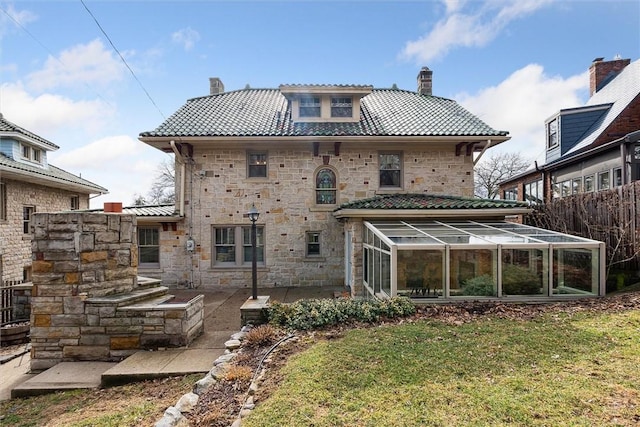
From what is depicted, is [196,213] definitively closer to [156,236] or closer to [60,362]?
[156,236]

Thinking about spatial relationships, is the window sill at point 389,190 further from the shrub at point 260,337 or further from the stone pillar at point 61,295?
the stone pillar at point 61,295

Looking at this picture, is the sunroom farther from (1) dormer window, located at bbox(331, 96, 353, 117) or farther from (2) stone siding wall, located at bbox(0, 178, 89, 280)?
(2) stone siding wall, located at bbox(0, 178, 89, 280)

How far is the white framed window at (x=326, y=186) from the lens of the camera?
10727mm

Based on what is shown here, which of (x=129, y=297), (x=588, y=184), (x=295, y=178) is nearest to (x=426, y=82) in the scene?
(x=588, y=184)

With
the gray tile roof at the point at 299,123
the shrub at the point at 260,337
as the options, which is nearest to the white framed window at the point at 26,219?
the gray tile roof at the point at 299,123

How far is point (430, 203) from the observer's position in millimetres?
9031

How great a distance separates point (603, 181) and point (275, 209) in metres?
12.0

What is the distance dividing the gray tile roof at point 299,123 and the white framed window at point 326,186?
1.40 metres

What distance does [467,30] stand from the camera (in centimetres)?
923

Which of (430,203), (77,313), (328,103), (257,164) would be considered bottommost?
(77,313)

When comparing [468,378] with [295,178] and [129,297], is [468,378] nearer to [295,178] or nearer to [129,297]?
[129,297]

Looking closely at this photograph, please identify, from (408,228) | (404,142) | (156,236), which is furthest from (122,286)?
(404,142)

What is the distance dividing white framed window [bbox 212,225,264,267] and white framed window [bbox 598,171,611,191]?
40.8 feet

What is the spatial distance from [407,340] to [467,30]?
9.52 metres
